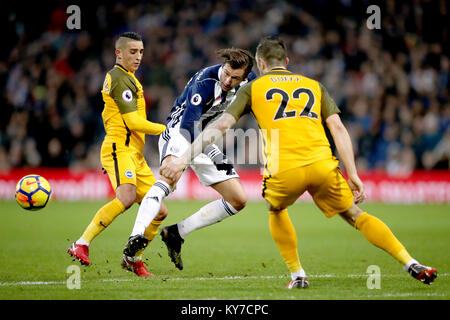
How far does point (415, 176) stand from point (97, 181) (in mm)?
9299

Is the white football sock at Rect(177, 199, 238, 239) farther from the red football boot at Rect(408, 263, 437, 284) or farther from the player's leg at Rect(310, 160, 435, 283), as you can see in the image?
the red football boot at Rect(408, 263, 437, 284)

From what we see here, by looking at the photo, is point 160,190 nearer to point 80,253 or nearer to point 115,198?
point 115,198

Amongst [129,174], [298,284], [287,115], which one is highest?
[287,115]

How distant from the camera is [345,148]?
17.9 ft

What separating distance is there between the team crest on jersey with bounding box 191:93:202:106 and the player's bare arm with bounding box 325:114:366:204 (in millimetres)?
1825

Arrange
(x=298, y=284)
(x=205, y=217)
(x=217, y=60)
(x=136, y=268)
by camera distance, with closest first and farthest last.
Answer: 1. (x=298, y=284)
2. (x=136, y=268)
3. (x=205, y=217)
4. (x=217, y=60)

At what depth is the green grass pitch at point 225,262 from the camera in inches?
222

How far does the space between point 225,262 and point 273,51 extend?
3273mm

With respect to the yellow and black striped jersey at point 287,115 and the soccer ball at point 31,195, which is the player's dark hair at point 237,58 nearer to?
the yellow and black striped jersey at point 287,115

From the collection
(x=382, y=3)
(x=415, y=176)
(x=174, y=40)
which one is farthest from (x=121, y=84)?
(x=382, y=3)

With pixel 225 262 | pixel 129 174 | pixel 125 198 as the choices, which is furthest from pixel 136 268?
pixel 225 262

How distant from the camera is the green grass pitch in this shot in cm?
563

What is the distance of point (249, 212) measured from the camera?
54.7 feet
